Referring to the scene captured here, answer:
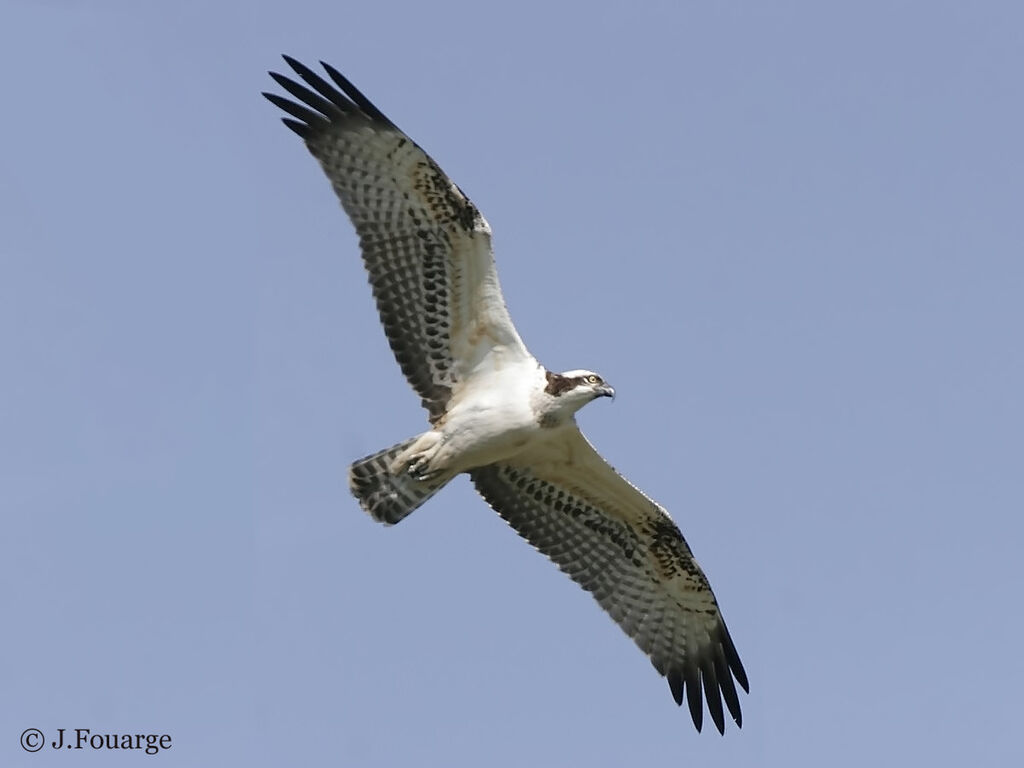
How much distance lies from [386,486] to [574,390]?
1.67 meters

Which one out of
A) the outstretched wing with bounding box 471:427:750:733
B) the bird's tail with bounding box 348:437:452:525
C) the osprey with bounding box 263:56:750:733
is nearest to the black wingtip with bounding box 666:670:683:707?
the outstretched wing with bounding box 471:427:750:733

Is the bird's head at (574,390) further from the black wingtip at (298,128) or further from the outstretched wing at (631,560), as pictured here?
the black wingtip at (298,128)

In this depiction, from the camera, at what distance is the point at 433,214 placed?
13.5 meters

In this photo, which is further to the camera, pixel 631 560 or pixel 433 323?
pixel 631 560

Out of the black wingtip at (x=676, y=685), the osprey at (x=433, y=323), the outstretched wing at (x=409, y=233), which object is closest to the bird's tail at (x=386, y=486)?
the osprey at (x=433, y=323)

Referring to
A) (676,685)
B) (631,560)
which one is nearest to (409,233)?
(631,560)

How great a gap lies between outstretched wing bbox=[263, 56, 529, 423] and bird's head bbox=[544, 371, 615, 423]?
496 mm

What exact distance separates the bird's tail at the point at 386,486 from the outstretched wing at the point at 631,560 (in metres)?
0.93

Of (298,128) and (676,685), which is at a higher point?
(298,128)

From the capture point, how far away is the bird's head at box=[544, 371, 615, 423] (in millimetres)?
13258

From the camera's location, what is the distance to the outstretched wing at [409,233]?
1353 cm

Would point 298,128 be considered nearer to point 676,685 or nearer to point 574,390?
point 574,390

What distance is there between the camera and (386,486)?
45.3 ft

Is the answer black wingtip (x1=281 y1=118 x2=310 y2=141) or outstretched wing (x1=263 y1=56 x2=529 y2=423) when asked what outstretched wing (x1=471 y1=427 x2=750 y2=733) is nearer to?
outstretched wing (x1=263 y1=56 x2=529 y2=423)
